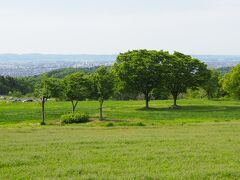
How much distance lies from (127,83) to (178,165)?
60.9 metres

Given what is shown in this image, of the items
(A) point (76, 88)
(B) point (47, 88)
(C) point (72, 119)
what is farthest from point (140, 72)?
(C) point (72, 119)

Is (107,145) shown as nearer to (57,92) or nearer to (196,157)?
(196,157)

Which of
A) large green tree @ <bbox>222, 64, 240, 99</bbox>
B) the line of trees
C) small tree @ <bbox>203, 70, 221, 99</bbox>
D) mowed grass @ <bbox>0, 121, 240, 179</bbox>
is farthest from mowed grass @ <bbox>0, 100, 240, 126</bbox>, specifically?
small tree @ <bbox>203, 70, 221, 99</bbox>

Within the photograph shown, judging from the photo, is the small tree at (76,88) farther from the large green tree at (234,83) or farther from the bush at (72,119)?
the large green tree at (234,83)

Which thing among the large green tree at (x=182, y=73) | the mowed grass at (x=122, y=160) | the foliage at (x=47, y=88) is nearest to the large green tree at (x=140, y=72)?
the large green tree at (x=182, y=73)

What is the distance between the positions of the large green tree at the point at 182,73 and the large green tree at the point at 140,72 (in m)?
1.79

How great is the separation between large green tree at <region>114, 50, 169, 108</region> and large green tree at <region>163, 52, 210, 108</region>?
1789mm

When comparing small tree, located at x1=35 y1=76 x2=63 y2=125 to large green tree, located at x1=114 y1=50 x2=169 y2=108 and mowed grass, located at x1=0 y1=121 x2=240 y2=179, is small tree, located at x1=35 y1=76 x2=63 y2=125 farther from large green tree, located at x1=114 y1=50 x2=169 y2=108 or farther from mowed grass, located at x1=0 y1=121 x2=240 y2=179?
mowed grass, located at x1=0 y1=121 x2=240 y2=179

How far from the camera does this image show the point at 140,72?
240 feet

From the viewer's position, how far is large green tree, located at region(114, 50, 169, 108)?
73125 millimetres

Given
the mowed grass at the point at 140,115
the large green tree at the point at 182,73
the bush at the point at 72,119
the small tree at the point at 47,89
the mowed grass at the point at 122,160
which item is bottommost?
the mowed grass at the point at 140,115

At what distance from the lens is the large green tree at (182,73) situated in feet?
245

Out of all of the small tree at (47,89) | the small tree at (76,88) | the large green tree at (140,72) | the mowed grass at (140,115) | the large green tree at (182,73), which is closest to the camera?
the mowed grass at (140,115)

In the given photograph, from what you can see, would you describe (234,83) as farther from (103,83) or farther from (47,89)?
(47,89)
